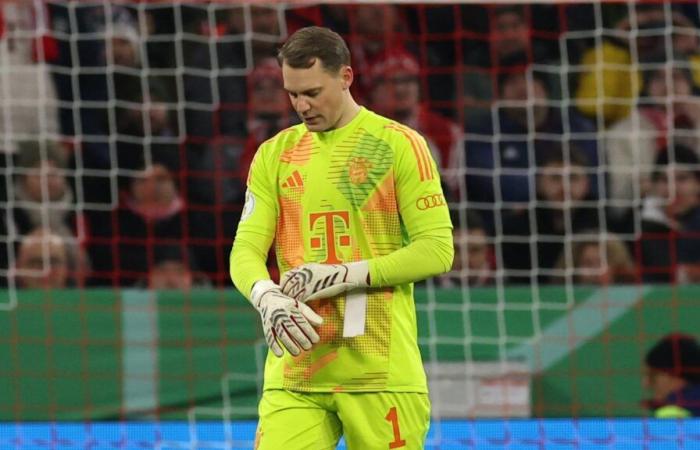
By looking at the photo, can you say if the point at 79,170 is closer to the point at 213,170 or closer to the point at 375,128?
the point at 213,170

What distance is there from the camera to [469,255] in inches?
314

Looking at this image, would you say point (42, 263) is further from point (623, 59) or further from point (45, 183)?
point (623, 59)

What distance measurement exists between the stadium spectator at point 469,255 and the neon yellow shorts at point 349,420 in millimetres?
3857

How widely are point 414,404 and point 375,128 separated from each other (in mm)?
776

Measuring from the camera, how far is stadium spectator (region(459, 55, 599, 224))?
330 inches

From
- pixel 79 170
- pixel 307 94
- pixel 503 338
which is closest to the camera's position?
pixel 307 94

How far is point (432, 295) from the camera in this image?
7359 mm

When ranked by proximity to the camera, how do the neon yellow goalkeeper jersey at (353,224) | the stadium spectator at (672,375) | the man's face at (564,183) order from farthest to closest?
the man's face at (564,183)
the stadium spectator at (672,375)
the neon yellow goalkeeper jersey at (353,224)

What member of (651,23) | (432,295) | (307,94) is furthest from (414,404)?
(651,23)

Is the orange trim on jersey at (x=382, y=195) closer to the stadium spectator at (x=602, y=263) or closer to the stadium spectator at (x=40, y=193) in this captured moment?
the stadium spectator at (x=602, y=263)

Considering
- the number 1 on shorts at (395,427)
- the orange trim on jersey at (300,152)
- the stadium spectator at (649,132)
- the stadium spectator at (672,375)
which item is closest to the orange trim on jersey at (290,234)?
the orange trim on jersey at (300,152)

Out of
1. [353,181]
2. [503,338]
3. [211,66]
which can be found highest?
[211,66]

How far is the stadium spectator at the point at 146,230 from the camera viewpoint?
8078 millimetres

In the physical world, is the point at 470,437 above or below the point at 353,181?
below
